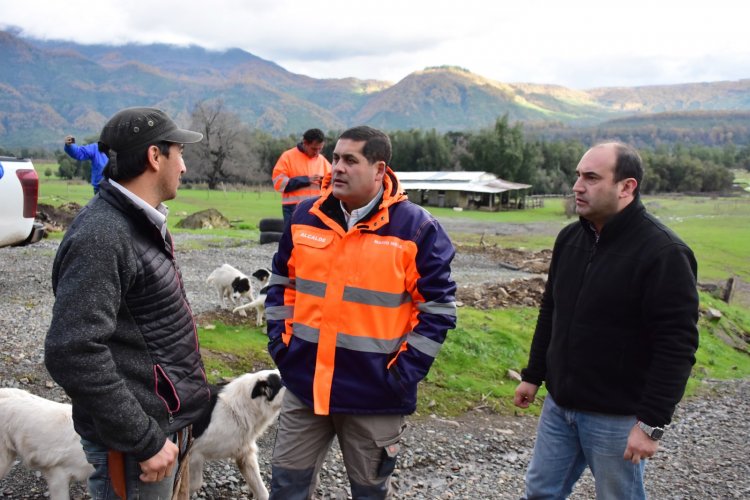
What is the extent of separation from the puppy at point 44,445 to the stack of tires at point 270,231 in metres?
13.9

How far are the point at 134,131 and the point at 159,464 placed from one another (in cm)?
138

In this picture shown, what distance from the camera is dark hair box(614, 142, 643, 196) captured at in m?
3.44

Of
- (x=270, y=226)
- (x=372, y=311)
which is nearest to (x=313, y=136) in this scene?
(x=372, y=311)

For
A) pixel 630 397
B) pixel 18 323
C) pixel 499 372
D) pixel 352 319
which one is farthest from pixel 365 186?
pixel 18 323

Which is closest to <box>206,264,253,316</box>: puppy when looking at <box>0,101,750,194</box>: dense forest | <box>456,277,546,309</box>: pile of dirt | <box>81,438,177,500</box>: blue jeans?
<box>456,277,546,309</box>: pile of dirt

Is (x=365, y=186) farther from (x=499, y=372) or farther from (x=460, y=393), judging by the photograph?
(x=499, y=372)

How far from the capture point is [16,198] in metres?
6.83

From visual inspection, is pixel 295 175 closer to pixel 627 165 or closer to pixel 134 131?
pixel 627 165

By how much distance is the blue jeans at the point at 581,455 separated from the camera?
3352 millimetres

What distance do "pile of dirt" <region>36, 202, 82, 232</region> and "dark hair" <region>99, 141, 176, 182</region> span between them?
17.8m

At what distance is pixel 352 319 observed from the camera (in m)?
3.30

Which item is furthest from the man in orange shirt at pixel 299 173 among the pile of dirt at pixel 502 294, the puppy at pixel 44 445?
the puppy at pixel 44 445

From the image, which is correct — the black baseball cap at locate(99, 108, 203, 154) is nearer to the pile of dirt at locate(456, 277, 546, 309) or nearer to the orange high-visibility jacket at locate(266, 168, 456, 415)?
the orange high-visibility jacket at locate(266, 168, 456, 415)

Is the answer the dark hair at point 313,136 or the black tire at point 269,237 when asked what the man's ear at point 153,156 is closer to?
the dark hair at point 313,136
